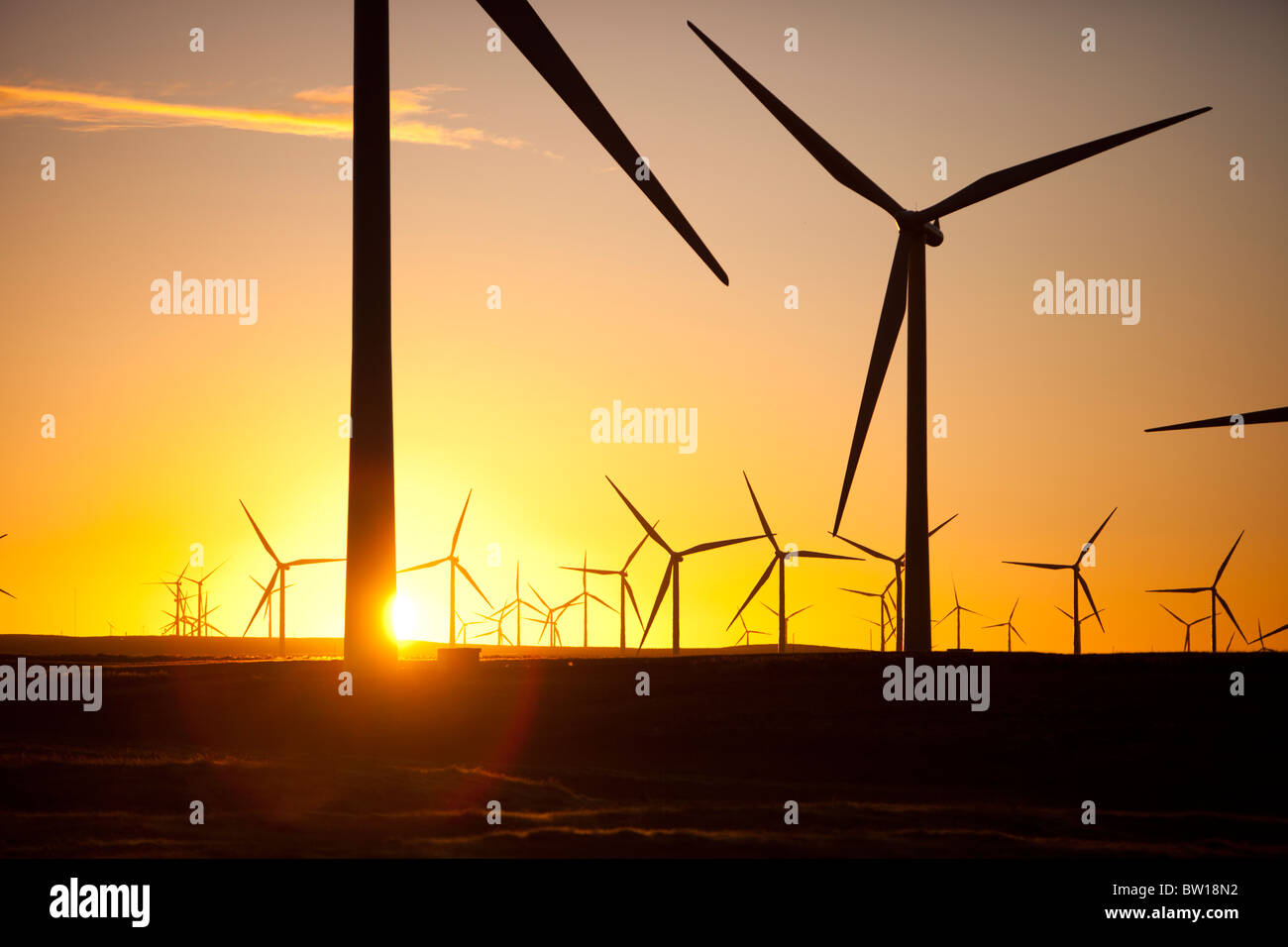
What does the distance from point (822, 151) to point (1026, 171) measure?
924cm

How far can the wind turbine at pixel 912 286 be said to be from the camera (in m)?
60.0

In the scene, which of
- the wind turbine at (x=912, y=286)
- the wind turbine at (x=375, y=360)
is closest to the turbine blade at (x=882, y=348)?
the wind turbine at (x=912, y=286)

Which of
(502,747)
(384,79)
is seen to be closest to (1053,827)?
(502,747)

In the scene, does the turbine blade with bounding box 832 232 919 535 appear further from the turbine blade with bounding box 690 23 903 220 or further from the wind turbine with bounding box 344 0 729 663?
the wind turbine with bounding box 344 0 729 663

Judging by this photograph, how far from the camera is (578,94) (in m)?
39.6

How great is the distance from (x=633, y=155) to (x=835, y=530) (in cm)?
3043

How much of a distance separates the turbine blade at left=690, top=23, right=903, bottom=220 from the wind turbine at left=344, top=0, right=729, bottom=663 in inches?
786

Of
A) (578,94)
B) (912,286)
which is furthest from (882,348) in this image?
(578,94)

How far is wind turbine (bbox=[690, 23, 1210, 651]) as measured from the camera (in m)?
60.0

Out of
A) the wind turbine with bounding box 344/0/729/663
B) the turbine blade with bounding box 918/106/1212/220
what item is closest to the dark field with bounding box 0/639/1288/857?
the wind turbine with bounding box 344/0/729/663

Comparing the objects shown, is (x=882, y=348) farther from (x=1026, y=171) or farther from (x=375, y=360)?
(x=375, y=360)

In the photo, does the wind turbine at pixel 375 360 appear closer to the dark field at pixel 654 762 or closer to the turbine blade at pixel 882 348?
the dark field at pixel 654 762

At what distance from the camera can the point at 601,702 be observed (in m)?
44.3
